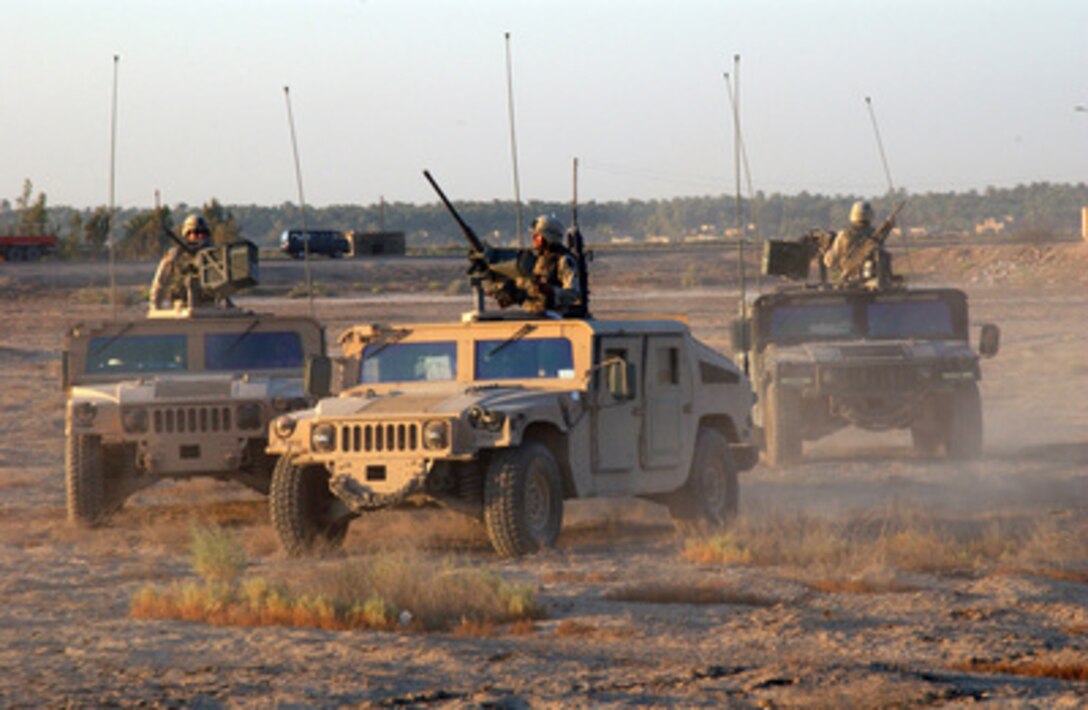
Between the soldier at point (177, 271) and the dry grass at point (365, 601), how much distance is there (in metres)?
6.28

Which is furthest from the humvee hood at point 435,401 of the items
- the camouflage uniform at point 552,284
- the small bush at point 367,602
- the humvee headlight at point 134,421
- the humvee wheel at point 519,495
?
the humvee headlight at point 134,421

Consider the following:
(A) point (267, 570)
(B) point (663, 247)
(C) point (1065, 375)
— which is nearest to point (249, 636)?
(A) point (267, 570)

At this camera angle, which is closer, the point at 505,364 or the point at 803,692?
the point at 803,692

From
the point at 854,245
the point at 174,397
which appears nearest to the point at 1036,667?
the point at 174,397

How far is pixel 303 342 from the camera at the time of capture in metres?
17.2

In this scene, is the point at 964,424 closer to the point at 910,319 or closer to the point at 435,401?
the point at 910,319

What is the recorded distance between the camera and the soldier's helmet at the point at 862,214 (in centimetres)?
2089

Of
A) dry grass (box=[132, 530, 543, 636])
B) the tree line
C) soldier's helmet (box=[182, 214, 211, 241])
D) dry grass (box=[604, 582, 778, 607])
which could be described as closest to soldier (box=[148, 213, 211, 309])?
soldier's helmet (box=[182, 214, 211, 241])

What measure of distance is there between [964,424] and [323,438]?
873cm

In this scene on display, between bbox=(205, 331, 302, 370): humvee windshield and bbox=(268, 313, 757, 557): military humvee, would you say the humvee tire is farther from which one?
bbox=(205, 331, 302, 370): humvee windshield

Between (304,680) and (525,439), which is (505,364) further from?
(304,680)

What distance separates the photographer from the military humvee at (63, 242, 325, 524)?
15.9 metres

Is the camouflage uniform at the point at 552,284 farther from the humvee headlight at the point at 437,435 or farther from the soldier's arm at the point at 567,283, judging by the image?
the humvee headlight at the point at 437,435

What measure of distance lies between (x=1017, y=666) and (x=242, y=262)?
30.4ft
